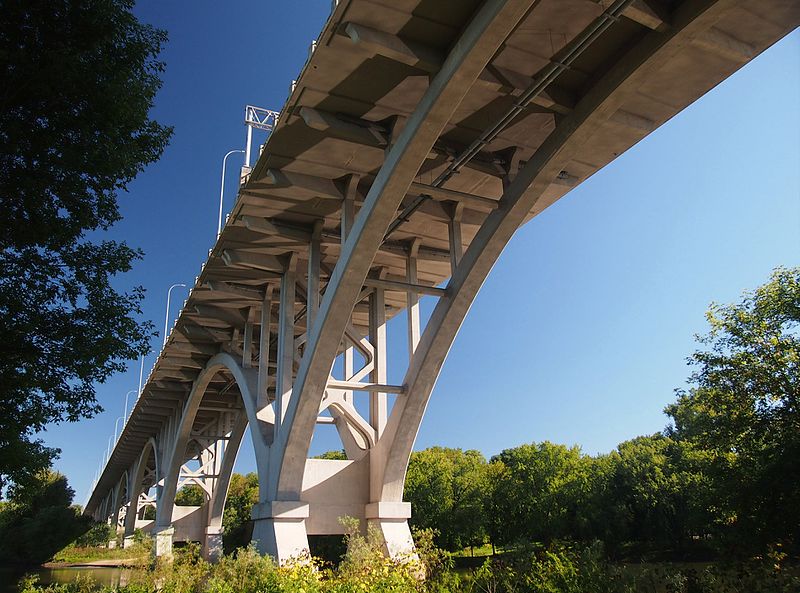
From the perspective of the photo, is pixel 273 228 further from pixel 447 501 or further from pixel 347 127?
pixel 447 501

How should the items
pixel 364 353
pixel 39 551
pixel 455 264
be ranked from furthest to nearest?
pixel 39 551
pixel 364 353
pixel 455 264

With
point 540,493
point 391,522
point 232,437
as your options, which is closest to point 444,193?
point 391,522

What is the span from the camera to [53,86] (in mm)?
9172

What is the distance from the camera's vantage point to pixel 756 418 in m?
19.0

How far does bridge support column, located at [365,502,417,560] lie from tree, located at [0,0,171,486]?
8.48 m

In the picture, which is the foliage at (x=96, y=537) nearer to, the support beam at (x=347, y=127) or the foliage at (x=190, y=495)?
the foliage at (x=190, y=495)

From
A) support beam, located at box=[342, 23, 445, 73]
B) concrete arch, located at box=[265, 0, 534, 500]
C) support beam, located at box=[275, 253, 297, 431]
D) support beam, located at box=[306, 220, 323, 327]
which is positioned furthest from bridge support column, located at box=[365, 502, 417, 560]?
support beam, located at box=[342, 23, 445, 73]

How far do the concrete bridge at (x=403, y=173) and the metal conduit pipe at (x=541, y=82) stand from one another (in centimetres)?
4

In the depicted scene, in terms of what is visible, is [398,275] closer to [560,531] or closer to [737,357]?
[737,357]

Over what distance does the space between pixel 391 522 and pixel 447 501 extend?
29.4m

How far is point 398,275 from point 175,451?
2096 centimetres

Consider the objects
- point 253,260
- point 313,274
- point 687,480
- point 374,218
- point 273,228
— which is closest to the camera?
point 374,218

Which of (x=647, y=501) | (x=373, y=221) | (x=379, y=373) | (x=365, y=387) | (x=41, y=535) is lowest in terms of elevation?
(x=41, y=535)

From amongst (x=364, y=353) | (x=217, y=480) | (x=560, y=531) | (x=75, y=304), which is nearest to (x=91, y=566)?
(x=217, y=480)
